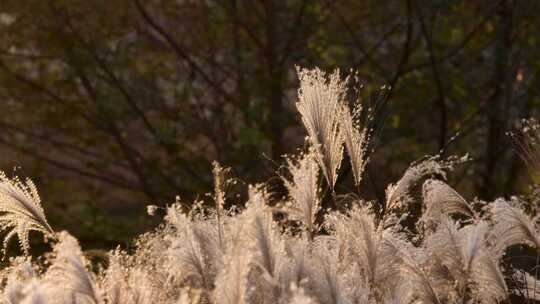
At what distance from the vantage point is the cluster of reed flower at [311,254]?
2930 millimetres

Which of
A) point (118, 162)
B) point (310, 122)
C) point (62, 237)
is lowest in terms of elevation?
point (62, 237)

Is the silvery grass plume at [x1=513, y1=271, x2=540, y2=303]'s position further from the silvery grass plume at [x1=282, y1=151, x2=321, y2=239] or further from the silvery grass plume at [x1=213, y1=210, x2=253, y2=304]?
the silvery grass plume at [x1=213, y1=210, x2=253, y2=304]

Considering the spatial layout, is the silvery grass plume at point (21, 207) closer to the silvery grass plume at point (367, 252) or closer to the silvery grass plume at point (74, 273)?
the silvery grass plume at point (74, 273)

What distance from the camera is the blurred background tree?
803cm

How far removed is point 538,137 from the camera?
3770 mm

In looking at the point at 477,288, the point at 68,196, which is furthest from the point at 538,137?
the point at 68,196

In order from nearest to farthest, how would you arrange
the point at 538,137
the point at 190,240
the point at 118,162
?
the point at 190,240, the point at 538,137, the point at 118,162

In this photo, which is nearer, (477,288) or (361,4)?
(477,288)

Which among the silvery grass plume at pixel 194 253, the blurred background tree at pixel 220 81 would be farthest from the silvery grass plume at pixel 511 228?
the blurred background tree at pixel 220 81

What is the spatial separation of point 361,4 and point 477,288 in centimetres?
587

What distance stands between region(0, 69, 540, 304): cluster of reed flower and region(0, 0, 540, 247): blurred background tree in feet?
13.0

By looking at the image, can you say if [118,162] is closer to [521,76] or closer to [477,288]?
[521,76]

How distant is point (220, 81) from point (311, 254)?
18.3 feet

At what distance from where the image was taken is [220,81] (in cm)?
879
